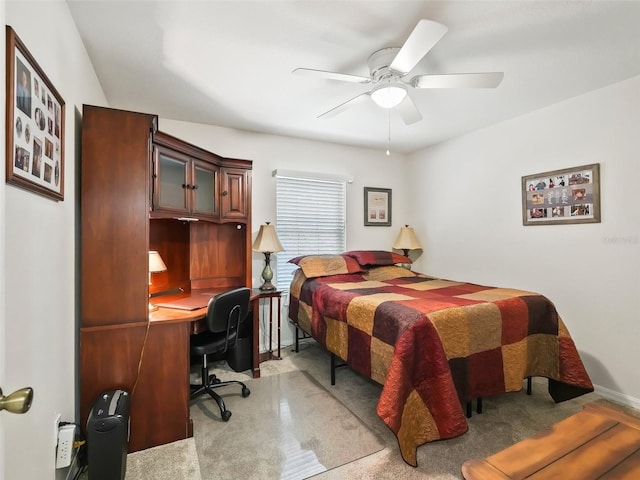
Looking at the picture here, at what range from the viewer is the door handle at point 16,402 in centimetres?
62

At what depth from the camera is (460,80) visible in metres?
1.86

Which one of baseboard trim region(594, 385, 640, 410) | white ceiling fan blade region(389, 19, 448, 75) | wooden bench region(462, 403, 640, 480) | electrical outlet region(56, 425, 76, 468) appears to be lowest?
baseboard trim region(594, 385, 640, 410)

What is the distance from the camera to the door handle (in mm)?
623

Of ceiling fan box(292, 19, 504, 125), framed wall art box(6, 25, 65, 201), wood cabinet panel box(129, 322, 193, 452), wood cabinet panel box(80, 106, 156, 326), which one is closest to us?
framed wall art box(6, 25, 65, 201)

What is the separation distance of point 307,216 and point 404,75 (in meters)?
2.15

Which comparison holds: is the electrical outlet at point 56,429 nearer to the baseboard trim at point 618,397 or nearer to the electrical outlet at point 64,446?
the electrical outlet at point 64,446

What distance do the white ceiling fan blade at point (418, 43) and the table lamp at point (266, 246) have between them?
Result: 6.37 ft

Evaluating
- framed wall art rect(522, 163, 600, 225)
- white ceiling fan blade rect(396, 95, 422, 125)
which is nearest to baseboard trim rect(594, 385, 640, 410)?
framed wall art rect(522, 163, 600, 225)

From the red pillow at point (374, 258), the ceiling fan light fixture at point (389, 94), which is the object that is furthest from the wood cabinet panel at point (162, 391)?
the red pillow at point (374, 258)

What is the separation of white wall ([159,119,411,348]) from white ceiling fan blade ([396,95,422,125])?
158cm

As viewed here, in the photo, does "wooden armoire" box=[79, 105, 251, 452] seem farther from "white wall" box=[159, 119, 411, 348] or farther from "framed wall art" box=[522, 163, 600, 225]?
"framed wall art" box=[522, 163, 600, 225]

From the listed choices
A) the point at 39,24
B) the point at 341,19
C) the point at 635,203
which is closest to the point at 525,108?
the point at 635,203

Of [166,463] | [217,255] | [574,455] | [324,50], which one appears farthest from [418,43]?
[166,463]

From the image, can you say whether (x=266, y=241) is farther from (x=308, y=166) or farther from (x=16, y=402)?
(x=16, y=402)
